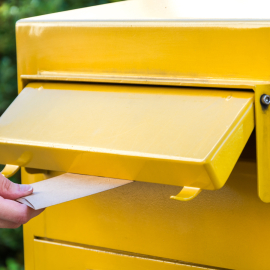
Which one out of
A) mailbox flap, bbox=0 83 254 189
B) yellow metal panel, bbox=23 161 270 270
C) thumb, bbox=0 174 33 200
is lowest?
yellow metal panel, bbox=23 161 270 270

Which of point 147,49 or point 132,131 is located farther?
point 147,49

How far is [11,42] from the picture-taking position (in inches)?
136

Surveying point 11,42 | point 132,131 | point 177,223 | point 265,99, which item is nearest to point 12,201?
point 132,131

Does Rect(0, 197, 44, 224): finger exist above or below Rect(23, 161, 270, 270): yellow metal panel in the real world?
above

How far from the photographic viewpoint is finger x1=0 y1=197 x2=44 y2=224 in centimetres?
107

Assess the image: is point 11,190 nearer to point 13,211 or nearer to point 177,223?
point 13,211

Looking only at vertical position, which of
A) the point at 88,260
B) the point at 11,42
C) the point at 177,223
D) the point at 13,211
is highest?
the point at 11,42

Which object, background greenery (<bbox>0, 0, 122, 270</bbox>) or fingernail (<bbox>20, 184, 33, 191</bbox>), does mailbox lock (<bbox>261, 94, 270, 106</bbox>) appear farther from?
background greenery (<bbox>0, 0, 122, 270</bbox>)

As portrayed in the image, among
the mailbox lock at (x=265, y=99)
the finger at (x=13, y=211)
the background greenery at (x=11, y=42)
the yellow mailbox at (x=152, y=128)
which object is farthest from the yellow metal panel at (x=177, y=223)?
the background greenery at (x=11, y=42)

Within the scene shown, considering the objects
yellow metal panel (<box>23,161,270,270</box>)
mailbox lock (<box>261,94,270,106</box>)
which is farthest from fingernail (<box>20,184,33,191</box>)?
mailbox lock (<box>261,94,270,106</box>)

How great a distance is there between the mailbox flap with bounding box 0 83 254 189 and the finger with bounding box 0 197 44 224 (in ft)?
0.45

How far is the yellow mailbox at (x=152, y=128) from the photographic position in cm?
98

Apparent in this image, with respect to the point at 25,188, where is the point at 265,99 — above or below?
above

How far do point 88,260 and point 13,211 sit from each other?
16.4 inches
